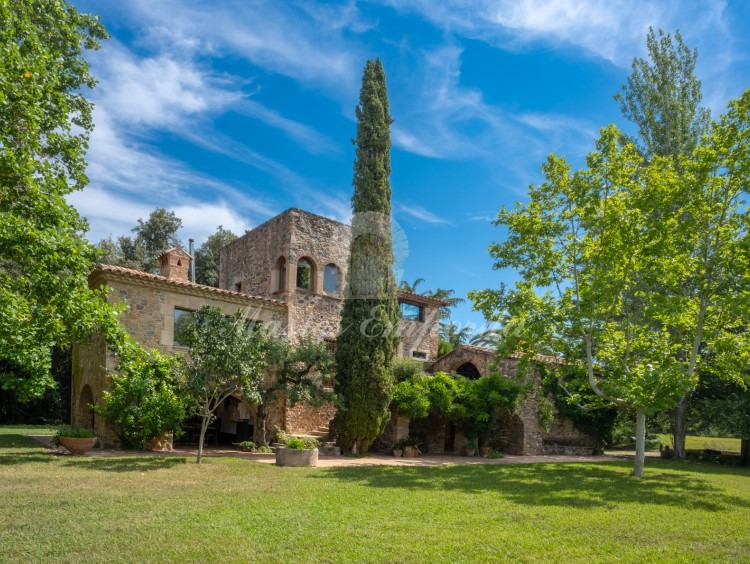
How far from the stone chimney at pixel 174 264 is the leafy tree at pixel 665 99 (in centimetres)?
1859

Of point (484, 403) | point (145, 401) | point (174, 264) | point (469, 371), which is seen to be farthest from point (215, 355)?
point (469, 371)

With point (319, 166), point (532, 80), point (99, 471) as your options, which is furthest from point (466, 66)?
point (99, 471)

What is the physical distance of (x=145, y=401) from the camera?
14125mm

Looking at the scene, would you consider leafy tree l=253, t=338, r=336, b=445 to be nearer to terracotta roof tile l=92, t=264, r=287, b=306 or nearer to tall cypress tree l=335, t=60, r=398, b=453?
tall cypress tree l=335, t=60, r=398, b=453

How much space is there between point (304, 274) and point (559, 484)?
13143 millimetres

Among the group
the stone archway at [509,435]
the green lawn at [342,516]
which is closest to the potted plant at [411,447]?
the stone archway at [509,435]

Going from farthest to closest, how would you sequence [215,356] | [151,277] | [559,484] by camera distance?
[151,277], [215,356], [559,484]

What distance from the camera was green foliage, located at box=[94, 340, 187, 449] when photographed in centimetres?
1403

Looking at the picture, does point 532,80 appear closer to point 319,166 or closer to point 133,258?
point 319,166

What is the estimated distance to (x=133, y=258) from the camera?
33.3 meters

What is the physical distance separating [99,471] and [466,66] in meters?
12.2

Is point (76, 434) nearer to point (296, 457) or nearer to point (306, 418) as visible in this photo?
point (296, 457)

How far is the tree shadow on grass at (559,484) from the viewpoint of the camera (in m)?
9.58

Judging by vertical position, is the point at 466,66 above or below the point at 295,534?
above
